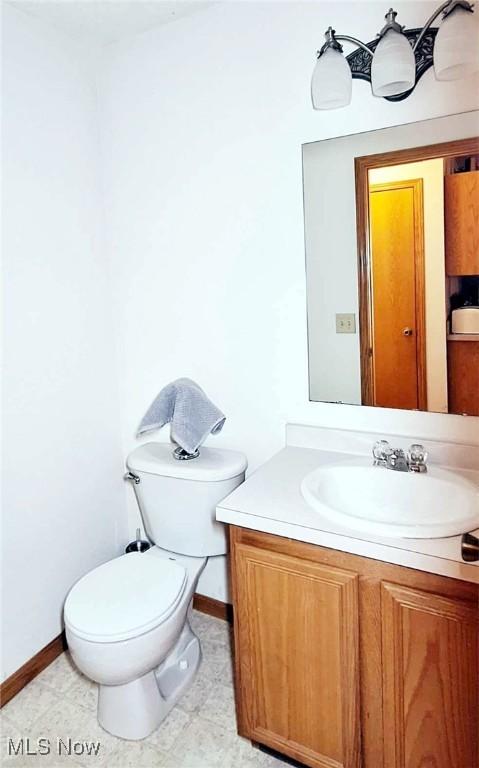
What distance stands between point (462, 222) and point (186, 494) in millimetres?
1183

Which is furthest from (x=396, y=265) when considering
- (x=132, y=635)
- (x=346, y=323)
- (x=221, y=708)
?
(x=221, y=708)

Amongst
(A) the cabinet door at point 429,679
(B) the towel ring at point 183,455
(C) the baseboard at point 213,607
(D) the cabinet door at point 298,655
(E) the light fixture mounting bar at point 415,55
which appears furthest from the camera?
(C) the baseboard at point 213,607

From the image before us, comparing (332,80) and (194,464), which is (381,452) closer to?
(194,464)

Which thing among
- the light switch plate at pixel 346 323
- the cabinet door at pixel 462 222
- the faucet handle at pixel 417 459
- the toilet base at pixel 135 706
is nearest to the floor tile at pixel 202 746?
the toilet base at pixel 135 706

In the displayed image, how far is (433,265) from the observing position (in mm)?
1423

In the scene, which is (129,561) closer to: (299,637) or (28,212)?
(299,637)

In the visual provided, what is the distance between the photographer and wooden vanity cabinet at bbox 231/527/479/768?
3.52 feet

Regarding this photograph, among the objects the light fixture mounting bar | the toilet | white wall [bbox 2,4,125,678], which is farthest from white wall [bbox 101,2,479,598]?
the toilet

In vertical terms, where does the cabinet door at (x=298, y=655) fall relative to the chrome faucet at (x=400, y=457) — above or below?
below

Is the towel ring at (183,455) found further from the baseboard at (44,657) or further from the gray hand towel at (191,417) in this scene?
the baseboard at (44,657)

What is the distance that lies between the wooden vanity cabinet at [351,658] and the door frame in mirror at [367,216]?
600mm

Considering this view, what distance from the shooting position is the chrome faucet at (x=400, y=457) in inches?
56.1

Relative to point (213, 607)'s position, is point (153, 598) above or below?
above

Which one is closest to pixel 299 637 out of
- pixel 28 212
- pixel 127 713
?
pixel 127 713
